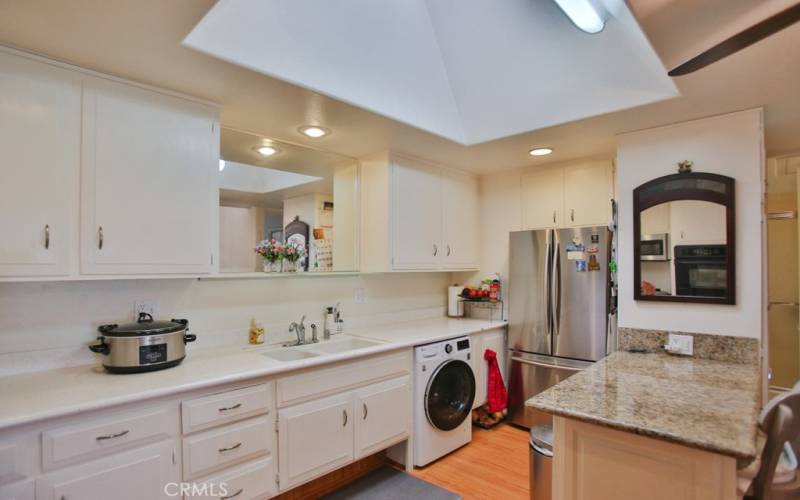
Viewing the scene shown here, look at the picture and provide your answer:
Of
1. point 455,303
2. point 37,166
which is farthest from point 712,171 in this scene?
point 37,166

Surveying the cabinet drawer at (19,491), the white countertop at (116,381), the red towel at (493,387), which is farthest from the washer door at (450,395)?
the cabinet drawer at (19,491)

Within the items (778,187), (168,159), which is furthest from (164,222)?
(778,187)

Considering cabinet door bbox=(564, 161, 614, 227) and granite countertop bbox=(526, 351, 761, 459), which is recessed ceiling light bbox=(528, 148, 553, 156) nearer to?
cabinet door bbox=(564, 161, 614, 227)

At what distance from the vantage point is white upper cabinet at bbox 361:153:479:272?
327cm

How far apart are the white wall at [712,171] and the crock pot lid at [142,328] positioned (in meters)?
2.72

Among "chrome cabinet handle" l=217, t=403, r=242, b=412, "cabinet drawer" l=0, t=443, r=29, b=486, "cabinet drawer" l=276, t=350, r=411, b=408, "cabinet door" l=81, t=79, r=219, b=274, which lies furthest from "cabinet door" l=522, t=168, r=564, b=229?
"cabinet drawer" l=0, t=443, r=29, b=486

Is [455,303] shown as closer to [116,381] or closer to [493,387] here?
[493,387]

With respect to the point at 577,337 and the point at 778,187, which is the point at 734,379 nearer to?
the point at 577,337

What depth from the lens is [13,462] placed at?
148cm

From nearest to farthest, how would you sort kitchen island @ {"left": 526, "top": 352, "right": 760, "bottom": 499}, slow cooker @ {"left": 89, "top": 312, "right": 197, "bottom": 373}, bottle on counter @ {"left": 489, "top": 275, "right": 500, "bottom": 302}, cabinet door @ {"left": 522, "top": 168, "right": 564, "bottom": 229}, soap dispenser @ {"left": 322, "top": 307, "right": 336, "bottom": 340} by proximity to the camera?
kitchen island @ {"left": 526, "top": 352, "right": 760, "bottom": 499} → slow cooker @ {"left": 89, "top": 312, "right": 197, "bottom": 373} → soap dispenser @ {"left": 322, "top": 307, "right": 336, "bottom": 340} → cabinet door @ {"left": 522, "top": 168, "right": 564, "bottom": 229} → bottle on counter @ {"left": 489, "top": 275, "right": 500, "bottom": 302}

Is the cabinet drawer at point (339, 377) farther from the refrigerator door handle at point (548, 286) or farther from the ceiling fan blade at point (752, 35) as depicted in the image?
the ceiling fan blade at point (752, 35)

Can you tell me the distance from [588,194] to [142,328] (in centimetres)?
335

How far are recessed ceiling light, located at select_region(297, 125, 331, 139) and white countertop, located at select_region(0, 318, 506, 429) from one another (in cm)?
144

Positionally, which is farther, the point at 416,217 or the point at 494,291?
the point at 494,291
